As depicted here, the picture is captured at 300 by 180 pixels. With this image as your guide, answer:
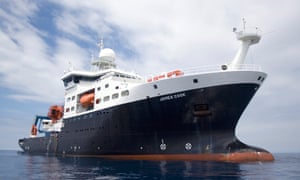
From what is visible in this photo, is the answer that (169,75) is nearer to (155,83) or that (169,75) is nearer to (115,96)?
(155,83)

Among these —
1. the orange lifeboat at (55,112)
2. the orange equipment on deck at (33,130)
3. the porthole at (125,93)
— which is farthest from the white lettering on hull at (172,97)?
the orange equipment on deck at (33,130)

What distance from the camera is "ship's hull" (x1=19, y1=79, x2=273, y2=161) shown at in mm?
21438

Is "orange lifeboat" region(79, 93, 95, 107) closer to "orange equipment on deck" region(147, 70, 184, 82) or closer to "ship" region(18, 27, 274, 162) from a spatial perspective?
"ship" region(18, 27, 274, 162)

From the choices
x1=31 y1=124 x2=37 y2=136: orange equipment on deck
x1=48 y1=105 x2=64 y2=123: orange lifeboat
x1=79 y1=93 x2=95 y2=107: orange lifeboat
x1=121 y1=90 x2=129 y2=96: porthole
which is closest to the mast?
x1=121 y1=90 x2=129 y2=96: porthole

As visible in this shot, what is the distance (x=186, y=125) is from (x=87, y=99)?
45.2 ft

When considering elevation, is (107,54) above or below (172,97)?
above

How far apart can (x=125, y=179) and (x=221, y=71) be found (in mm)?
11747

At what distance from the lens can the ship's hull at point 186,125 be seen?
21.4 metres

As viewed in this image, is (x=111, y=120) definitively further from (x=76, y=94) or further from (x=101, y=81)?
(x=76, y=94)

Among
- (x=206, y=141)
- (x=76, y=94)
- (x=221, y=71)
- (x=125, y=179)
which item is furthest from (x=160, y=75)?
(x=76, y=94)

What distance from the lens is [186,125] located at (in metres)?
22.2

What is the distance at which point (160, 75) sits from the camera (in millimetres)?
23344

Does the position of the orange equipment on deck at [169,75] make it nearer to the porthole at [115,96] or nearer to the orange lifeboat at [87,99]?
the porthole at [115,96]

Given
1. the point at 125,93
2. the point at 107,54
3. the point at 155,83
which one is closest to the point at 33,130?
the point at 107,54
